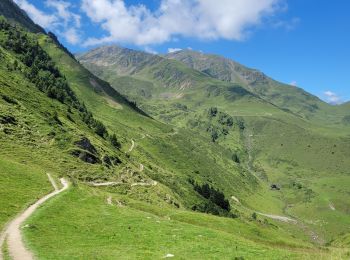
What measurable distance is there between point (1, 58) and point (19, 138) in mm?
97436

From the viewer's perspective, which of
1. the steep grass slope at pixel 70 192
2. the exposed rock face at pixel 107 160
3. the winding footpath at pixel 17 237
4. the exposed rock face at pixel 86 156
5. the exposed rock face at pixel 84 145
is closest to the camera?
the winding footpath at pixel 17 237

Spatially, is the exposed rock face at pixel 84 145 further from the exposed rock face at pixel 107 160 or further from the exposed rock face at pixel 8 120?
the exposed rock face at pixel 8 120

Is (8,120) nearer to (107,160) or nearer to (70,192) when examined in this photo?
(107,160)

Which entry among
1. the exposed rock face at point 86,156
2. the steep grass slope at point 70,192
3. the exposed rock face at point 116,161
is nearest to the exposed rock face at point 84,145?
the steep grass slope at point 70,192

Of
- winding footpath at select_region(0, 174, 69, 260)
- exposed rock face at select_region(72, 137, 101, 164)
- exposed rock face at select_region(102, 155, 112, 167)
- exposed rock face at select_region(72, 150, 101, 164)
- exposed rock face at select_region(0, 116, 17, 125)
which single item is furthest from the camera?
exposed rock face at select_region(102, 155, 112, 167)

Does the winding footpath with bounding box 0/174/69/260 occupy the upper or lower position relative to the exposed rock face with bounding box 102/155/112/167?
lower

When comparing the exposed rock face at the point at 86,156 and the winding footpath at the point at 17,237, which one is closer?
the winding footpath at the point at 17,237

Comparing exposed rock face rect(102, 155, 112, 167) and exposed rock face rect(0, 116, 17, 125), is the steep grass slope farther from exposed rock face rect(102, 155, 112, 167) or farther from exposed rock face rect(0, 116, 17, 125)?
exposed rock face rect(102, 155, 112, 167)

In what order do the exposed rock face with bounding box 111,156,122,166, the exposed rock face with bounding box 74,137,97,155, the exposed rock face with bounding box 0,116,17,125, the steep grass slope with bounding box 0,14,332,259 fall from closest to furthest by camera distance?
the steep grass slope with bounding box 0,14,332,259, the exposed rock face with bounding box 0,116,17,125, the exposed rock face with bounding box 74,137,97,155, the exposed rock face with bounding box 111,156,122,166

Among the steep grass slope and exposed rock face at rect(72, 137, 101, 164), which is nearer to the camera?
the steep grass slope

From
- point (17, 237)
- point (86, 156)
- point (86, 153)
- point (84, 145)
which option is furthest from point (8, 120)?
point (17, 237)

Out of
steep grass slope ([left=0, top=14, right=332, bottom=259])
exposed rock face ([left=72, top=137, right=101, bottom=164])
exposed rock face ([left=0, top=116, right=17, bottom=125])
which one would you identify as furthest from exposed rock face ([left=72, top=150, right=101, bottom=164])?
exposed rock face ([left=0, top=116, right=17, bottom=125])

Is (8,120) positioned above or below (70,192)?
above

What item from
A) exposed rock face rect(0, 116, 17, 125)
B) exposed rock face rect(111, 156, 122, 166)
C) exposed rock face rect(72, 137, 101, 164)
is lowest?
exposed rock face rect(111, 156, 122, 166)
